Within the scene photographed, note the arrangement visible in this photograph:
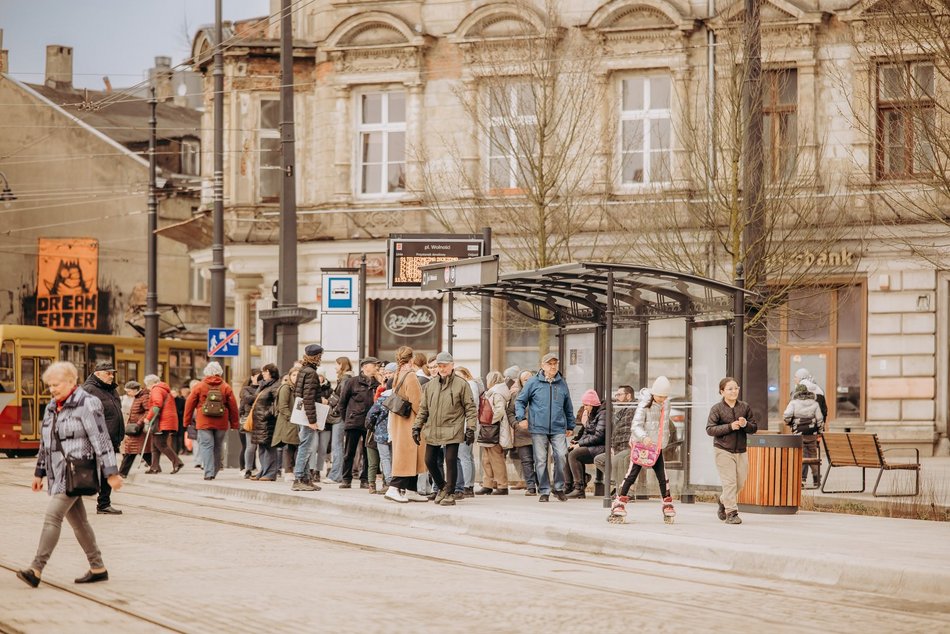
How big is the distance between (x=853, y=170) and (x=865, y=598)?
68.1 ft

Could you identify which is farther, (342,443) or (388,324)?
(388,324)

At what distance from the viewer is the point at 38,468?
11.4m

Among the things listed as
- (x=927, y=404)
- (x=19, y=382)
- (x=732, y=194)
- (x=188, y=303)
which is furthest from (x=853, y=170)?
(x=188, y=303)

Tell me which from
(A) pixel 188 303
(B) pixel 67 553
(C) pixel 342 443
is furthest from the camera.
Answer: (A) pixel 188 303

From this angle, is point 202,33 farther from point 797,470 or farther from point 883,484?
point 797,470

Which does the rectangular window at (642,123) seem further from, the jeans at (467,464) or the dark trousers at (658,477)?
the dark trousers at (658,477)

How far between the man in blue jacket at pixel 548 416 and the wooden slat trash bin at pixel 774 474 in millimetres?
2865

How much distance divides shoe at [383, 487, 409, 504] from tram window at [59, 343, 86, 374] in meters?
20.1

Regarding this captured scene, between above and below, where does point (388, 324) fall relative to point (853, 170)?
below

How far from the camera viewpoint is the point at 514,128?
29.6m

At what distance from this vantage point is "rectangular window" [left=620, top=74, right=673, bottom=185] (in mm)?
32344

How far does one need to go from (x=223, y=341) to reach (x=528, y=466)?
10331 millimetres

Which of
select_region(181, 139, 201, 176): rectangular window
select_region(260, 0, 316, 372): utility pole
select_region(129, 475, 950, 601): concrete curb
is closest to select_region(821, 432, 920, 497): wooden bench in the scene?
select_region(129, 475, 950, 601): concrete curb

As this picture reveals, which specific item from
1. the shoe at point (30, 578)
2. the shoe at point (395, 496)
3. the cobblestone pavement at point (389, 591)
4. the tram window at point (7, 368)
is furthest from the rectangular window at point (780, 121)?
the shoe at point (30, 578)
